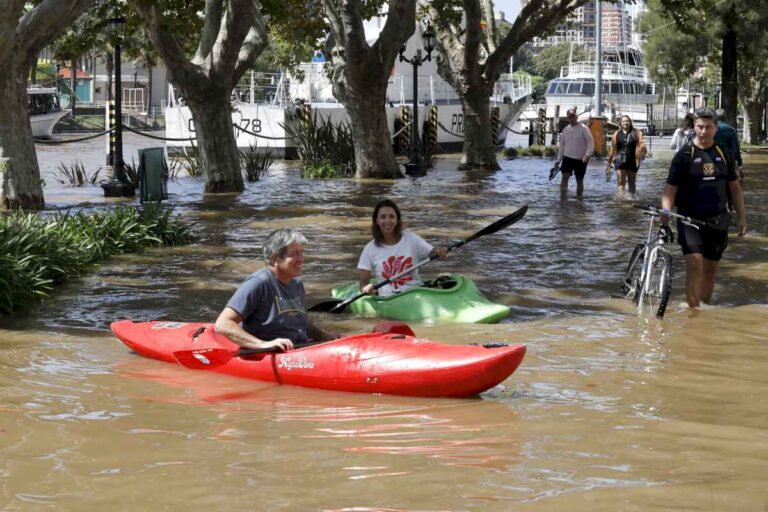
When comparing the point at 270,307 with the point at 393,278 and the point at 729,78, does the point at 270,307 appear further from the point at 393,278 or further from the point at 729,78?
the point at 729,78

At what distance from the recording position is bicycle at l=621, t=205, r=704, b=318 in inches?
401

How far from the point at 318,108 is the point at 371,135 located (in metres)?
11.7

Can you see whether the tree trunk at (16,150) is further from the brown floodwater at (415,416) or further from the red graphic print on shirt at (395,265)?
the red graphic print on shirt at (395,265)

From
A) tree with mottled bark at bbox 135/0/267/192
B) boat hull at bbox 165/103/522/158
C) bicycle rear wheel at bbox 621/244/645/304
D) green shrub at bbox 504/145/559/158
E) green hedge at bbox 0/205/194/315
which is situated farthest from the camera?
green shrub at bbox 504/145/559/158

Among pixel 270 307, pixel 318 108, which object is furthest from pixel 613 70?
pixel 270 307

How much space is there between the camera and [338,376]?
24.5 feet

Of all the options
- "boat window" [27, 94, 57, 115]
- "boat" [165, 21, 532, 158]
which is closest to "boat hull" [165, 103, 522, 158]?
"boat" [165, 21, 532, 158]

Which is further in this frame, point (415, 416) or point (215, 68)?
point (215, 68)

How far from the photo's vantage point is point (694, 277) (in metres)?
10.5

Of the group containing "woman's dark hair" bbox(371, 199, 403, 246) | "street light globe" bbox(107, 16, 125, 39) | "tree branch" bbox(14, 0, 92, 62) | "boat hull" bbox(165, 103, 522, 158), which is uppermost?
"street light globe" bbox(107, 16, 125, 39)

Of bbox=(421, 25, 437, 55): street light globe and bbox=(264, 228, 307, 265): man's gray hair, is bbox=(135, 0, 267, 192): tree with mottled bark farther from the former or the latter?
bbox=(264, 228, 307, 265): man's gray hair

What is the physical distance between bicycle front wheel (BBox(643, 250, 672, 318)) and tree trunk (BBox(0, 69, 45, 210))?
10193mm

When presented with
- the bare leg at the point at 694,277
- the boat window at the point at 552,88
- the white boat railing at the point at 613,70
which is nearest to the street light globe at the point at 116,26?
the bare leg at the point at 694,277

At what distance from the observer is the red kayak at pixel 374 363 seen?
23.3ft
